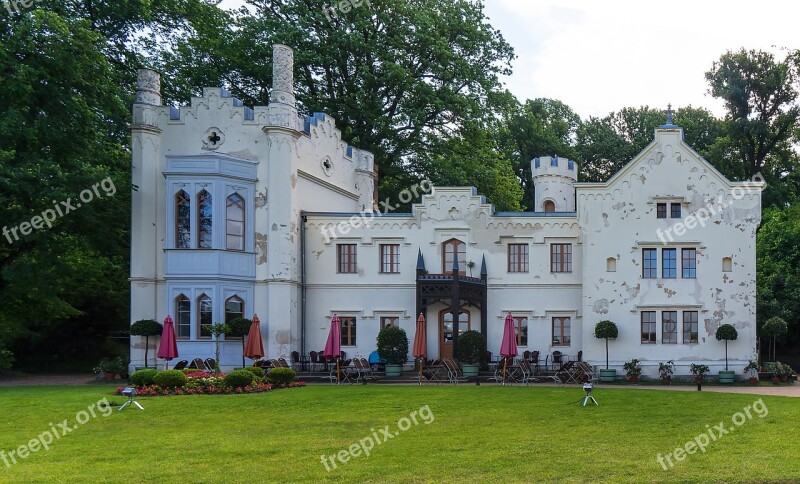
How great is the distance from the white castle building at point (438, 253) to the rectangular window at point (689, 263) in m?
0.05

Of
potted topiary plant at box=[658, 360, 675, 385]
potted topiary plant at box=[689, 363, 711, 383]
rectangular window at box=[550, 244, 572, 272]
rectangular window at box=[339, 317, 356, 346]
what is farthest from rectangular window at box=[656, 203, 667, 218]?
rectangular window at box=[339, 317, 356, 346]

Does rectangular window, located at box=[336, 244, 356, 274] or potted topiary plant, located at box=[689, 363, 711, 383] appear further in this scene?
rectangular window, located at box=[336, 244, 356, 274]

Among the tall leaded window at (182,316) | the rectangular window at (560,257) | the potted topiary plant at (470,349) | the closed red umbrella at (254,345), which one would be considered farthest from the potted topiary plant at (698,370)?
the tall leaded window at (182,316)

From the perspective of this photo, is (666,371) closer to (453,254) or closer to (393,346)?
(453,254)

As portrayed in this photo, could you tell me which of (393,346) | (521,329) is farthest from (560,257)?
(393,346)

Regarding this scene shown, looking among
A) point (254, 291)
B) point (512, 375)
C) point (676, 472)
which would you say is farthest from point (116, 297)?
point (676, 472)

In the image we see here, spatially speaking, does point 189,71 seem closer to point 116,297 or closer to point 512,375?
point 116,297

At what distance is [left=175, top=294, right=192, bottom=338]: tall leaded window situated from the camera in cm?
2928

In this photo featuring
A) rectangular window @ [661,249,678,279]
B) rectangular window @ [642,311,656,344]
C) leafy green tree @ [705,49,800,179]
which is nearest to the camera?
rectangular window @ [642,311,656,344]

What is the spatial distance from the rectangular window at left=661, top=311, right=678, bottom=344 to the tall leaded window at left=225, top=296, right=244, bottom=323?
1543 cm

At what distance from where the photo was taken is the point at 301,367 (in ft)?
97.6

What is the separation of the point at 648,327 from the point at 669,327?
752 mm

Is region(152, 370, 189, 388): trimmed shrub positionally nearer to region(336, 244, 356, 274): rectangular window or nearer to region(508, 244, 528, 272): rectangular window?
region(336, 244, 356, 274): rectangular window

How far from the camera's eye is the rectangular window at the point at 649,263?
97.9ft
